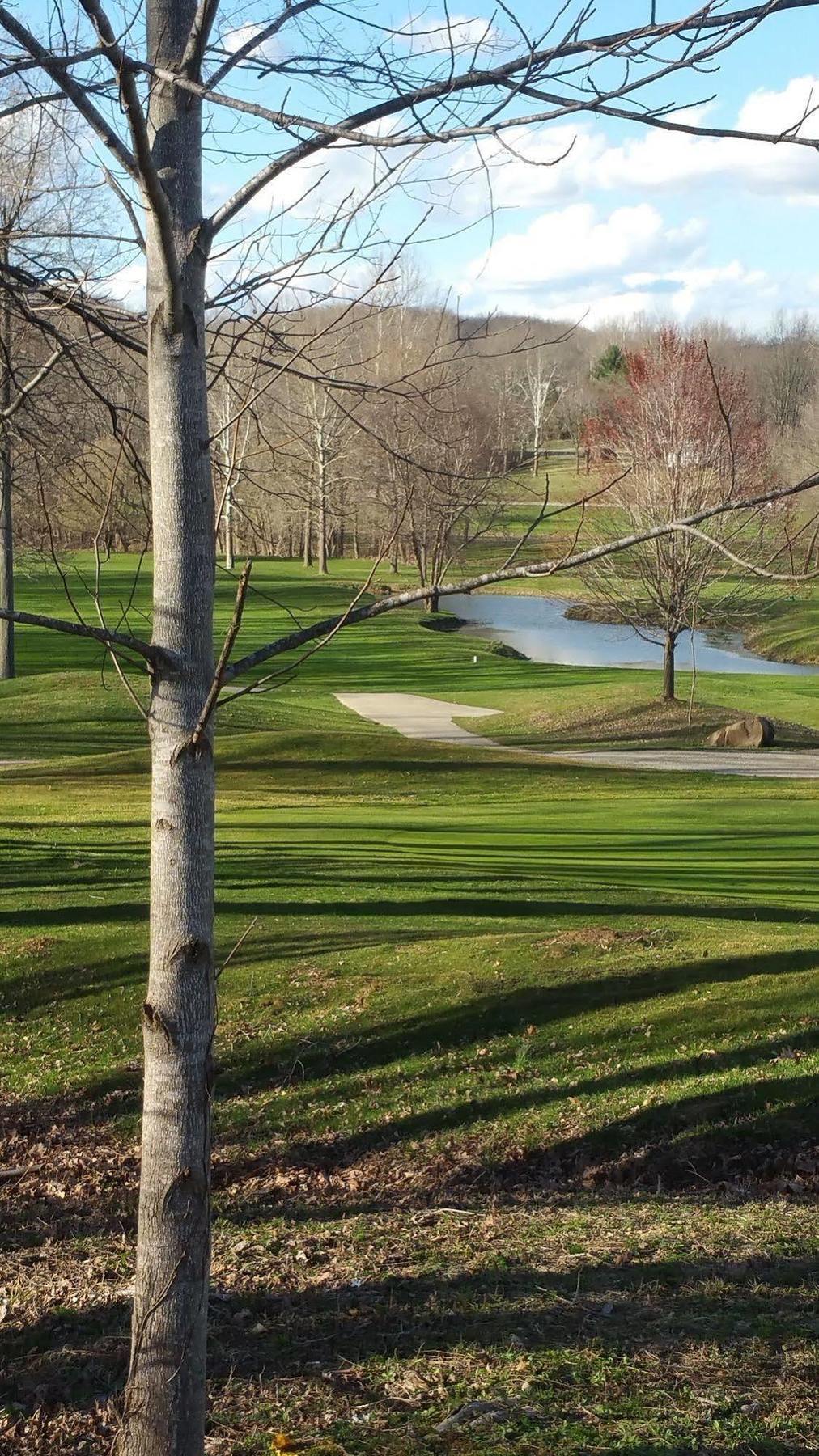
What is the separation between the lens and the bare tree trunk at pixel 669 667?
86.5 ft

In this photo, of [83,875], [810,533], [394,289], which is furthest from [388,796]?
[810,533]

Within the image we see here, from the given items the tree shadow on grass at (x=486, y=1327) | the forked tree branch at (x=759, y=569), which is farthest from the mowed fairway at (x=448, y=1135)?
A: the forked tree branch at (x=759, y=569)

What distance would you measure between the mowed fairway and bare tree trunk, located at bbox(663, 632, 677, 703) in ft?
42.4

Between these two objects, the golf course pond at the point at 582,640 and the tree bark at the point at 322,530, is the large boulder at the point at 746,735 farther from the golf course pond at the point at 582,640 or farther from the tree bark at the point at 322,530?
the golf course pond at the point at 582,640

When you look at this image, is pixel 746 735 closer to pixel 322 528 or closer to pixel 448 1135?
pixel 448 1135

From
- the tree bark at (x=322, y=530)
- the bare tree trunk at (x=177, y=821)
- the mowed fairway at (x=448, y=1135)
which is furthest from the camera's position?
the tree bark at (x=322, y=530)

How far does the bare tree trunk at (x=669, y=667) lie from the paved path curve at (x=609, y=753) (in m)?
3.28

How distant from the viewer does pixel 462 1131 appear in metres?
6.57

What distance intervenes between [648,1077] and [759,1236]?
161 centimetres

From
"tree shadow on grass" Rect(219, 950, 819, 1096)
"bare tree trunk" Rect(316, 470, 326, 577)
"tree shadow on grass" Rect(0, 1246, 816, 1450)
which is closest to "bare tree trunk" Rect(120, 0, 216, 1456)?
"tree shadow on grass" Rect(0, 1246, 816, 1450)

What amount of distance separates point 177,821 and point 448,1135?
4166 mm

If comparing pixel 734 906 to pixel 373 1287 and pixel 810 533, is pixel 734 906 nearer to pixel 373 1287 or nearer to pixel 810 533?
pixel 373 1287

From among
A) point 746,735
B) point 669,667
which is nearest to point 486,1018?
point 746,735

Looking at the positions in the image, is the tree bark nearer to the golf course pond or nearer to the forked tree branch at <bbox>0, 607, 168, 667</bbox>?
the forked tree branch at <bbox>0, 607, 168, 667</bbox>
